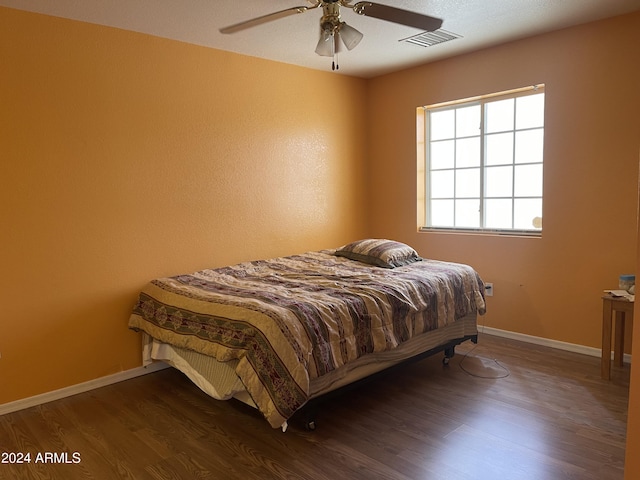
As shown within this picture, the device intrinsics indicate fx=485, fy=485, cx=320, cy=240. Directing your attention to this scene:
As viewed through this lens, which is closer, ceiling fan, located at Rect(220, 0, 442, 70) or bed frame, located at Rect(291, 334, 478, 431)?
ceiling fan, located at Rect(220, 0, 442, 70)

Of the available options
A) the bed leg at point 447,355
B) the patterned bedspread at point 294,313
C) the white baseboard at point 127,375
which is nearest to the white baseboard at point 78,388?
the white baseboard at point 127,375

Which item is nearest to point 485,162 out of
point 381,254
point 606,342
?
point 381,254

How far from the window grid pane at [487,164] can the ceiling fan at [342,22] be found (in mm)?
1787

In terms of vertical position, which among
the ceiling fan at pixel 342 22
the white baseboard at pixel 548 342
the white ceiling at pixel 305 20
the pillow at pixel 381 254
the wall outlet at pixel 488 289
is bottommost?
the white baseboard at pixel 548 342

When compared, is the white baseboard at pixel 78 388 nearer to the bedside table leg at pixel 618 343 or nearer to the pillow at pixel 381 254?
the pillow at pixel 381 254

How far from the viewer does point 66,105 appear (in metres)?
3.05

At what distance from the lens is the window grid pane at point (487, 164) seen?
3.96 meters

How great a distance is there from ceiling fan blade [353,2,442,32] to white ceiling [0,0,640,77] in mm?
535

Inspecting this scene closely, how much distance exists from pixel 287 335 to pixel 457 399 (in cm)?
123

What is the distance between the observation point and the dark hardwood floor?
2.20 metres

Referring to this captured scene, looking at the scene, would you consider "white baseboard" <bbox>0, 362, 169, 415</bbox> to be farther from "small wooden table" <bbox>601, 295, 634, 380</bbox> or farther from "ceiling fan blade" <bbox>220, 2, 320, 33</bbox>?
"small wooden table" <bbox>601, 295, 634, 380</bbox>

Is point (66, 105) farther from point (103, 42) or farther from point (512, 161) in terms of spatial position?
point (512, 161)

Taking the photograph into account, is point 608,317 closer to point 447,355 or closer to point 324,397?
point 447,355

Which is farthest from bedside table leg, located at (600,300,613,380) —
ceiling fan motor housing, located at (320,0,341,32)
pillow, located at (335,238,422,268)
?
ceiling fan motor housing, located at (320,0,341,32)
